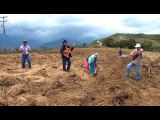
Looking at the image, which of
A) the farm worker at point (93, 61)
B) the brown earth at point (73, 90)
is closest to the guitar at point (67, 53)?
the brown earth at point (73, 90)

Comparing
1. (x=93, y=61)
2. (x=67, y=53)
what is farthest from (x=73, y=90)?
(x=67, y=53)

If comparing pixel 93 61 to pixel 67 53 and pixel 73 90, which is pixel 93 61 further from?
pixel 73 90

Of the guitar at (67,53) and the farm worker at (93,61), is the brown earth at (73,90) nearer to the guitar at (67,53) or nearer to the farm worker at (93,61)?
the farm worker at (93,61)

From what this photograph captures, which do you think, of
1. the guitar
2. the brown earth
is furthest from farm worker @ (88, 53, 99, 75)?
the guitar

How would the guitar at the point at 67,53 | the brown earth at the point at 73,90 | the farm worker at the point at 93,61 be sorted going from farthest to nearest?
the guitar at the point at 67,53 < the farm worker at the point at 93,61 < the brown earth at the point at 73,90

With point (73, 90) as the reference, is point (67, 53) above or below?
above

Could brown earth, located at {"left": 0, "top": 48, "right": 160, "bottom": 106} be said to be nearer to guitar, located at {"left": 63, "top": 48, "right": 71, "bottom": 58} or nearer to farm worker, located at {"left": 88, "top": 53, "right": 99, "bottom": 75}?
farm worker, located at {"left": 88, "top": 53, "right": 99, "bottom": 75}

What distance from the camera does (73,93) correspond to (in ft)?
41.5

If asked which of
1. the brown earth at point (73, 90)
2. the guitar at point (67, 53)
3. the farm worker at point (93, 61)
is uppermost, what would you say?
the guitar at point (67, 53)

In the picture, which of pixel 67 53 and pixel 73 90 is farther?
pixel 67 53

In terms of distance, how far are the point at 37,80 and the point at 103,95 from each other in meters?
2.84
